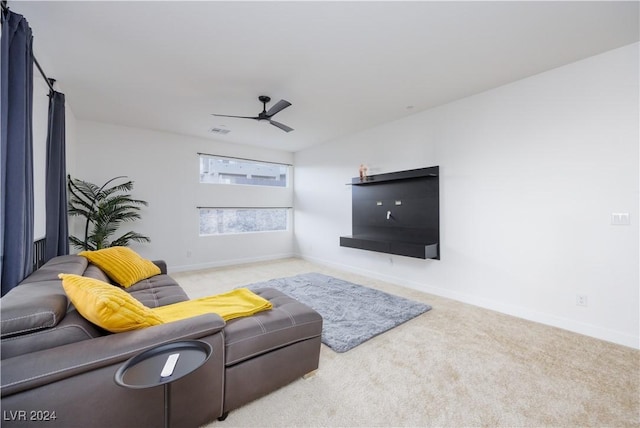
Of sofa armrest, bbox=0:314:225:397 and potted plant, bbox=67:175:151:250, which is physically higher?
potted plant, bbox=67:175:151:250

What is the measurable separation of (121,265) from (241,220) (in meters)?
3.40

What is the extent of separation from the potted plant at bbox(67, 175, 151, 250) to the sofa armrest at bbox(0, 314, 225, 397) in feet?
12.1

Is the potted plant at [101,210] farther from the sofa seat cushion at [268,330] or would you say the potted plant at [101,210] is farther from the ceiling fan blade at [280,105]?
the sofa seat cushion at [268,330]

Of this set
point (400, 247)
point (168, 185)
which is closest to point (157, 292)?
point (400, 247)

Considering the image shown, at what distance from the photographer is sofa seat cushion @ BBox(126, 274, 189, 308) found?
2283 mm

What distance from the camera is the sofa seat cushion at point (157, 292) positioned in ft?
7.49

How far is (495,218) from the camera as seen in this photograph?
10.9 feet

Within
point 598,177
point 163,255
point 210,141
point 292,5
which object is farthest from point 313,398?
point 210,141

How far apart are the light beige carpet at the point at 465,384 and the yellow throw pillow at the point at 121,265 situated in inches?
72.2


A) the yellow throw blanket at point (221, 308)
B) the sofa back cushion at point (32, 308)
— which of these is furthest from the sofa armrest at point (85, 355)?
the yellow throw blanket at point (221, 308)

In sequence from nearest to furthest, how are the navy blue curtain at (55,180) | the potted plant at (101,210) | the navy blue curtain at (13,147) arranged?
the navy blue curtain at (13,147) → the navy blue curtain at (55,180) → the potted plant at (101,210)

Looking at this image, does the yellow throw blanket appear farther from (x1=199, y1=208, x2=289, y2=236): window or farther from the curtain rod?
(x1=199, y1=208, x2=289, y2=236): window

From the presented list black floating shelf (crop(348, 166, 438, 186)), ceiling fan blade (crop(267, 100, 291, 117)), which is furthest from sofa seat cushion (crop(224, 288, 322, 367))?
black floating shelf (crop(348, 166, 438, 186))

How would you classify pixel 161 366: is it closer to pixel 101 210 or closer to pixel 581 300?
pixel 581 300
